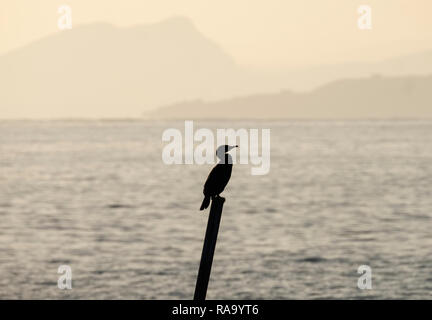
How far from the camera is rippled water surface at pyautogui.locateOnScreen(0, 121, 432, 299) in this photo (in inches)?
1491

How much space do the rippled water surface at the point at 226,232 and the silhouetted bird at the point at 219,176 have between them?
87.1 feet

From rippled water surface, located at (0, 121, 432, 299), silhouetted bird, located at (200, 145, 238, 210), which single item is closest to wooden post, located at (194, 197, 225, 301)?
silhouetted bird, located at (200, 145, 238, 210)

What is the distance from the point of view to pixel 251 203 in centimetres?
8331

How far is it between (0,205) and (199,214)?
26734 mm

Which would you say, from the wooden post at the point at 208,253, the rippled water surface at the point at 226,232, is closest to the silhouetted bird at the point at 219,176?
the wooden post at the point at 208,253

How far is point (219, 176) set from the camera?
27.8 ft

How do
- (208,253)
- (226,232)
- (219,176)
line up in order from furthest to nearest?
(226,232), (219,176), (208,253)

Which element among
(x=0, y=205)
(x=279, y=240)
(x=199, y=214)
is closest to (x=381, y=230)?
(x=279, y=240)

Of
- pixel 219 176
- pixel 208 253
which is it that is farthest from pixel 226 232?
pixel 208 253

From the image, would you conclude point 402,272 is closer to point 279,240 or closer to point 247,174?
point 279,240

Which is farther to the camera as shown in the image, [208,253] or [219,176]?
[219,176]

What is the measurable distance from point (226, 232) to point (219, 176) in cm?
5084

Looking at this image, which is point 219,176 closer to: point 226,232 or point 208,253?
point 208,253

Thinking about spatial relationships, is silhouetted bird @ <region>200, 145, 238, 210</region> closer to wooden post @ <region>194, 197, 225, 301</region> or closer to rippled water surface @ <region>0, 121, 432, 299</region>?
wooden post @ <region>194, 197, 225, 301</region>
